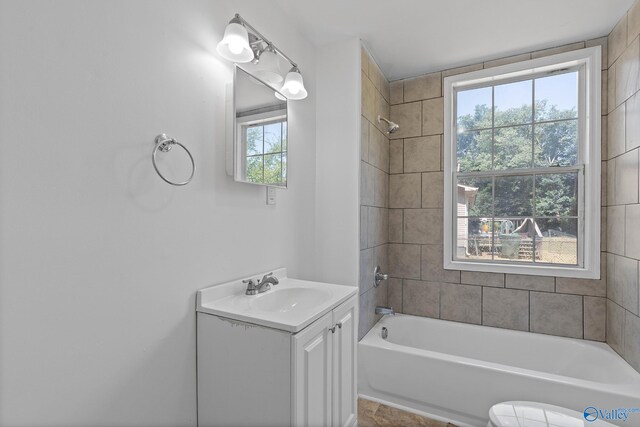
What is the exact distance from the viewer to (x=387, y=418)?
6.19ft

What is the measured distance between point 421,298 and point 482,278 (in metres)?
0.52

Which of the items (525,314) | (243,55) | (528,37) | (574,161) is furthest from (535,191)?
(243,55)

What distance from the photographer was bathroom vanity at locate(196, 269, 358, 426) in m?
1.07

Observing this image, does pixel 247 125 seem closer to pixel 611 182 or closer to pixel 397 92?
pixel 397 92

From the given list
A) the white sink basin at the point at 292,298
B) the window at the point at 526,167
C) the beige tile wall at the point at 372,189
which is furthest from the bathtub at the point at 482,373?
the white sink basin at the point at 292,298

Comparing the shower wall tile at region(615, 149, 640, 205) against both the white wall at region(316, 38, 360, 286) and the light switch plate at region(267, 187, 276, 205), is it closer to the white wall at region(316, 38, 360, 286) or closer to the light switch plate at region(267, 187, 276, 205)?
the white wall at region(316, 38, 360, 286)

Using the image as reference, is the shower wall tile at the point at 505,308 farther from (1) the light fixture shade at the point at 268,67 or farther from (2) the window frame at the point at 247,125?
(1) the light fixture shade at the point at 268,67

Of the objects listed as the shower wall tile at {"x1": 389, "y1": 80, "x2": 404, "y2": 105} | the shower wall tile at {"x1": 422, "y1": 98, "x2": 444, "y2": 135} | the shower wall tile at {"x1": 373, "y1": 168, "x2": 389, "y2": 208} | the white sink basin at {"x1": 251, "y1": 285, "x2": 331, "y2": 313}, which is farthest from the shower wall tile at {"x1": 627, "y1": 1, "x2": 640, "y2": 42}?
the white sink basin at {"x1": 251, "y1": 285, "x2": 331, "y2": 313}

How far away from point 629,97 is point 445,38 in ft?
3.79

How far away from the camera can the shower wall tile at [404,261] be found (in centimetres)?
266

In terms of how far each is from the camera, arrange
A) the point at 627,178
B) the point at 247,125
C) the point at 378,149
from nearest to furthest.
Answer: the point at 247,125 < the point at 627,178 < the point at 378,149

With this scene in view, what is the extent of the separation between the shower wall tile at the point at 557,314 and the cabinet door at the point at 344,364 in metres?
1.62

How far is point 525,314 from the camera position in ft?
7.63

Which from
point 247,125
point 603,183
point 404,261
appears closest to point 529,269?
point 603,183
